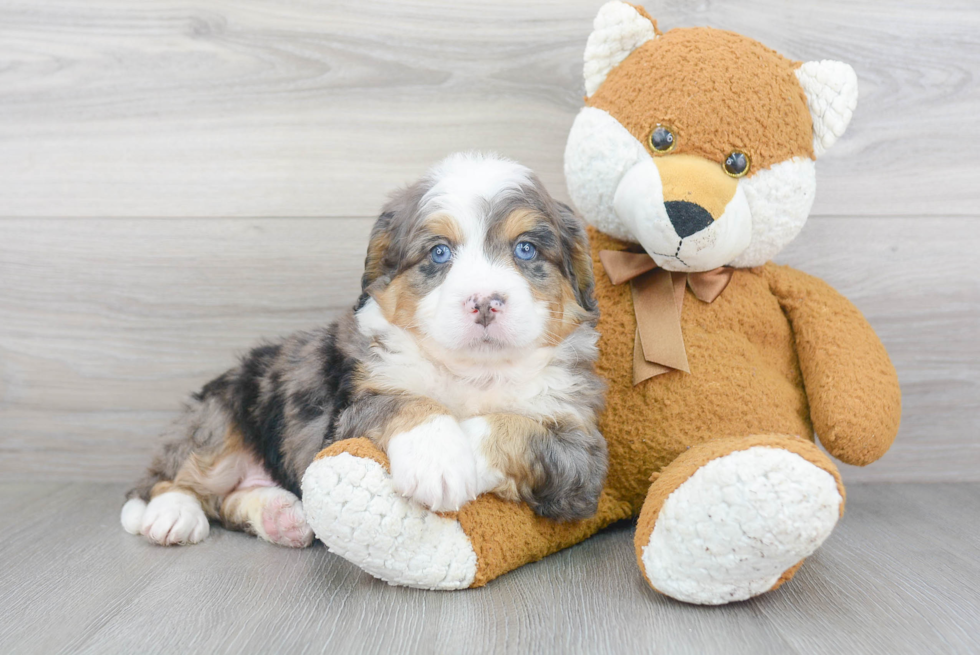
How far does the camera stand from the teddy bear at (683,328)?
1.69m

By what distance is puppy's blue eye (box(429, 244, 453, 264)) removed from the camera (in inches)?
75.4

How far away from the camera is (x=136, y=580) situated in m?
1.96

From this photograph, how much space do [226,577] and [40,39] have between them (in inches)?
84.8

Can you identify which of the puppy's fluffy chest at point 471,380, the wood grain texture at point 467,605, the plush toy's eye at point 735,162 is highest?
the plush toy's eye at point 735,162

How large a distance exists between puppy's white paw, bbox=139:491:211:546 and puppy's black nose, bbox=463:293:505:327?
1153 millimetres

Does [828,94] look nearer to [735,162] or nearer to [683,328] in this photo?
[735,162]

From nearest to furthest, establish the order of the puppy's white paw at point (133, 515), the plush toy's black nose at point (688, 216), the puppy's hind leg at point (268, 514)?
the plush toy's black nose at point (688, 216)
the puppy's hind leg at point (268, 514)
the puppy's white paw at point (133, 515)

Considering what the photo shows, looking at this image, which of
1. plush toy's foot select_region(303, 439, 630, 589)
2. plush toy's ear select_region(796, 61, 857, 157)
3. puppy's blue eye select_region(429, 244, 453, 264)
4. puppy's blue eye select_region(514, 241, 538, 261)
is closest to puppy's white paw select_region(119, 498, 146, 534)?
plush toy's foot select_region(303, 439, 630, 589)

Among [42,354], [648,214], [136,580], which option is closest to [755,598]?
[648,214]

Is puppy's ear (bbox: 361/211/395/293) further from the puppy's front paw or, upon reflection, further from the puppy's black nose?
the puppy's front paw

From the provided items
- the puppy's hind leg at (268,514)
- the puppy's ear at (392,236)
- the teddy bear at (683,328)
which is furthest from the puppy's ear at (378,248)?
the puppy's hind leg at (268,514)

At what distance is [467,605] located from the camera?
5.64ft

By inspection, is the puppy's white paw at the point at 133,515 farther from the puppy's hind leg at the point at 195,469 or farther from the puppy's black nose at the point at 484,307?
the puppy's black nose at the point at 484,307

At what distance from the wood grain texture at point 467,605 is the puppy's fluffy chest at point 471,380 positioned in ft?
1.38
